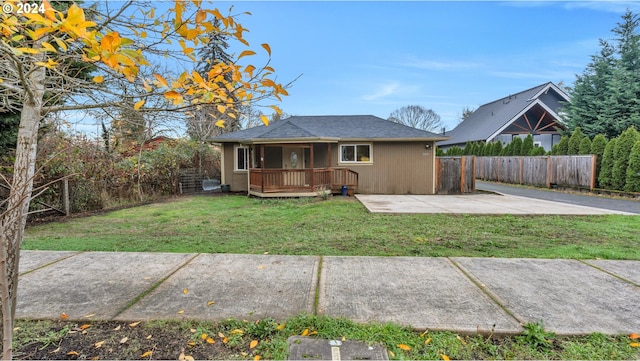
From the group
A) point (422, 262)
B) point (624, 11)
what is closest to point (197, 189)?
point (422, 262)

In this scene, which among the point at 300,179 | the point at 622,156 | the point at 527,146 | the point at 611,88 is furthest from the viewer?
the point at 527,146

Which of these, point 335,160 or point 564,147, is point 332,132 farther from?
point 564,147

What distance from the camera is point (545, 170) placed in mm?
14820

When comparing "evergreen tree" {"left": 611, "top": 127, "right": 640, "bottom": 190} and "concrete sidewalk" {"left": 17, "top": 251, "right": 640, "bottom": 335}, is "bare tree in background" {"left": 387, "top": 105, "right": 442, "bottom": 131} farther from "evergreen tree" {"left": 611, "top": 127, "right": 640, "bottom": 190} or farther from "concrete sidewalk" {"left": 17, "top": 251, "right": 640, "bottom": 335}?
"concrete sidewalk" {"left": 17, "top": 251, "right": 640, "bottom": 335}

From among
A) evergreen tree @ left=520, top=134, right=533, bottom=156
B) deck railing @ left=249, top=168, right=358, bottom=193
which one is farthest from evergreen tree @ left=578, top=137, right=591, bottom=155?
deck railing @ left=249, top=168, right=358, bottom=193

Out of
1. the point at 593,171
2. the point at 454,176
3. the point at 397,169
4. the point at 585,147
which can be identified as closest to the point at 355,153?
the point at 397,169

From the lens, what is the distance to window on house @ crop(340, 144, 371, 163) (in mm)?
13148

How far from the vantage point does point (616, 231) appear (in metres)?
5.84

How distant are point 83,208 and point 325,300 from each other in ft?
28.7

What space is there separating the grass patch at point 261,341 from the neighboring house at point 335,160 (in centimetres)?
927

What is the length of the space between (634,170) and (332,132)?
10.8 metres

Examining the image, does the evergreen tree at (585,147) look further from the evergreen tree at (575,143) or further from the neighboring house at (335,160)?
the neighboring house at (335,160)

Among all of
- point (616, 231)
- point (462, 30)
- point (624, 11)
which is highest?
point (624, 11)

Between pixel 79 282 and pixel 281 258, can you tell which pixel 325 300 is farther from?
pixel 79 282
